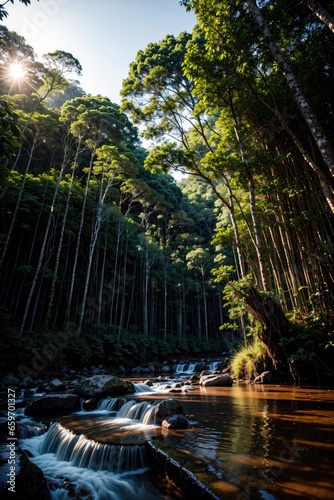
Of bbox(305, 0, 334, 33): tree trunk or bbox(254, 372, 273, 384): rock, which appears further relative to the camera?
bbox(254, 372, 273, 384): rock

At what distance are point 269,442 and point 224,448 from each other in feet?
1.79

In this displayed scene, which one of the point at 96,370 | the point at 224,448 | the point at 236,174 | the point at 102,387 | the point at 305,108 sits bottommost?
the point at 224,448

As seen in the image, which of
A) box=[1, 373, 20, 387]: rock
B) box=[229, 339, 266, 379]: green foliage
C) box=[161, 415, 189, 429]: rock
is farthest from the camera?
box=[1, 373, 20, 387]: rock

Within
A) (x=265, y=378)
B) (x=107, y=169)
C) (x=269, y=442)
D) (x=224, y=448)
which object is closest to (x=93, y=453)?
(x=224, y=448)

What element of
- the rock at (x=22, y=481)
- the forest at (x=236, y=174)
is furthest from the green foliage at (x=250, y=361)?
the rock at (x=22, y=481)

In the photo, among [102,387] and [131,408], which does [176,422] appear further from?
[102,387]

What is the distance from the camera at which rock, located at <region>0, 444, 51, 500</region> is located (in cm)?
220

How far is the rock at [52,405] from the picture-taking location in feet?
19.0

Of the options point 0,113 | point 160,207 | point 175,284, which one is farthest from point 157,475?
point 175,284

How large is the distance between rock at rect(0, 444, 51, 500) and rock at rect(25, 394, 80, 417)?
3458mm

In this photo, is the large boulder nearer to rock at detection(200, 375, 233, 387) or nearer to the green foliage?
rock at detection(200, 375, 233, 387)

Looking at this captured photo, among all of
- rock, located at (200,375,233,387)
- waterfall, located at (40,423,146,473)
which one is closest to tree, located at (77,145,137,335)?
rock, located at (200,375,233,387)

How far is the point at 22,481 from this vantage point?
2.38m

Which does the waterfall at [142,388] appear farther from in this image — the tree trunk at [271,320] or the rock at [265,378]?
the tree trunk at [271,320]
